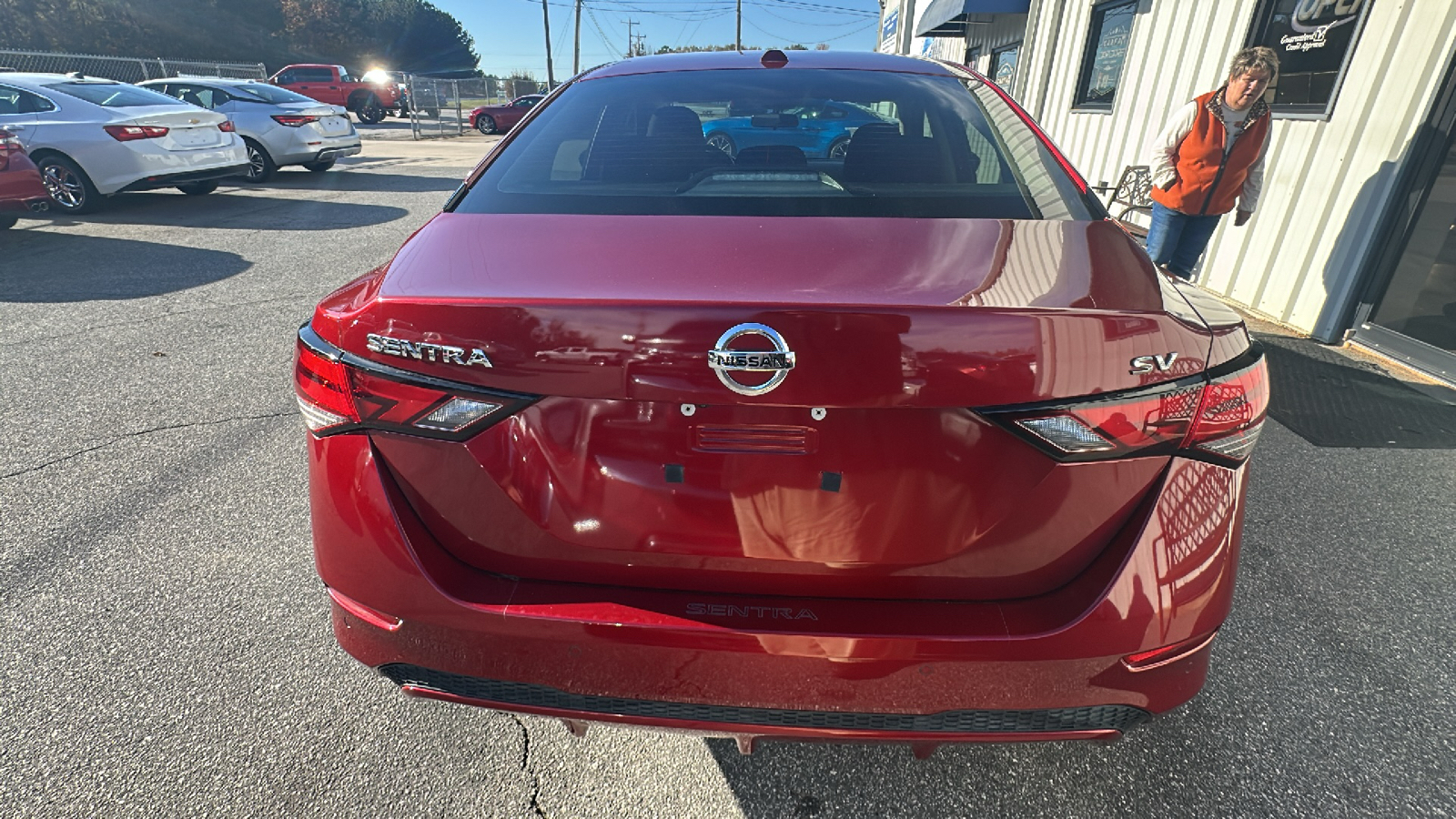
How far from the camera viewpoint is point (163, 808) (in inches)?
65.2

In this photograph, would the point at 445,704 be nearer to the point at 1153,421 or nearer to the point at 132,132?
the point at 1153,421

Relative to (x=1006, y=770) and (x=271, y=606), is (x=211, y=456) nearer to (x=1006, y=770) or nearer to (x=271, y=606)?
(x=271, y=606)

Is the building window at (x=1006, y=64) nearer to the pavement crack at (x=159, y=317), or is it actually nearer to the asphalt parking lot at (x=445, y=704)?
the asphalt parking lot at (x=445, y=704)

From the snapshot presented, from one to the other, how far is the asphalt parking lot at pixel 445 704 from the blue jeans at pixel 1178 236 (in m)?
1.35

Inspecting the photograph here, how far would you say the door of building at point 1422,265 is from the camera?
4.16 m

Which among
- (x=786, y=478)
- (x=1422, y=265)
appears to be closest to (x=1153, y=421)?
(x=786, y=478)

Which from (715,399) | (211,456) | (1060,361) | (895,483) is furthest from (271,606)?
(1060,361)

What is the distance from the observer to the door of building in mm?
4164

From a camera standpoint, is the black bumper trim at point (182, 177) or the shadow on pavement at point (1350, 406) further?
the black bumper trim at point (182, 177)

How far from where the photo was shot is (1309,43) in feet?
16.3

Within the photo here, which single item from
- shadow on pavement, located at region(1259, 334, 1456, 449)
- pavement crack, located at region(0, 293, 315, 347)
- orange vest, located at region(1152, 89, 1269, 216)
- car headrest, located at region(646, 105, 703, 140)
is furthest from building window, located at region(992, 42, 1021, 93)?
car headrest, located at region(646, 105, 703, 140)

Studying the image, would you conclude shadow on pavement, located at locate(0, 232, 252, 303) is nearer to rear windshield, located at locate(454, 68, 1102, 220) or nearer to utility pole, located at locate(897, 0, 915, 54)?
rear windshield, located at locate(454, 68, 1102, 220)

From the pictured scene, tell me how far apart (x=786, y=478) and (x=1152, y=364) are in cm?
60

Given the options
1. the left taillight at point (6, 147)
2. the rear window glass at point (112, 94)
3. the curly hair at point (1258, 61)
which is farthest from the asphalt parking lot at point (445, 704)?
the rear window glass at point (112, 94)
